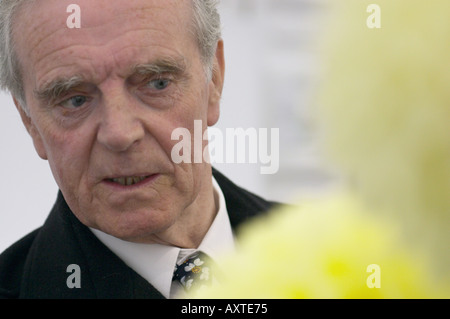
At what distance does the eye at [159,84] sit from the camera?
585 millimetres

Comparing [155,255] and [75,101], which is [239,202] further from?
[75,101]

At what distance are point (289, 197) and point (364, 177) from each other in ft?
0.45

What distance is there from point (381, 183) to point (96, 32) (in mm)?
499

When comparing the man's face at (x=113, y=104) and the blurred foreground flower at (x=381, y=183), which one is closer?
the blurred foreground flower at (x=381, y=183)

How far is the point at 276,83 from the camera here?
1.21ft

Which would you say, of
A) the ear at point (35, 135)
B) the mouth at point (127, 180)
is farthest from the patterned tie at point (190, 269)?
the ear at point (35, 135)

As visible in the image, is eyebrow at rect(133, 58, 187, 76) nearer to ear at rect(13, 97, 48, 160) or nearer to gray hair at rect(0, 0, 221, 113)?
gray hair at rect(0, 0, 221, 113)

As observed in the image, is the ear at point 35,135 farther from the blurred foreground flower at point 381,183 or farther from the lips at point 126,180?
the blurred foreground flower at point 381,183

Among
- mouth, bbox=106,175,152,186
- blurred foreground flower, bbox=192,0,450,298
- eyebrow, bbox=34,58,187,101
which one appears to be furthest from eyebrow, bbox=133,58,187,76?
blurred foreground flower, bbox=192,0,450,298

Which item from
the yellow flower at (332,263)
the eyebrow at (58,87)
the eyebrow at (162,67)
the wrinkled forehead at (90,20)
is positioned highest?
the wrinkled forehead at (90,20)

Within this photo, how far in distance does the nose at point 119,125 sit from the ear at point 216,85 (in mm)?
202

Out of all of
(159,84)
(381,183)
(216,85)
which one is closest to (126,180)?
(159,84)

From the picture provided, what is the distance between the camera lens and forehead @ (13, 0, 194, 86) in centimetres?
57
